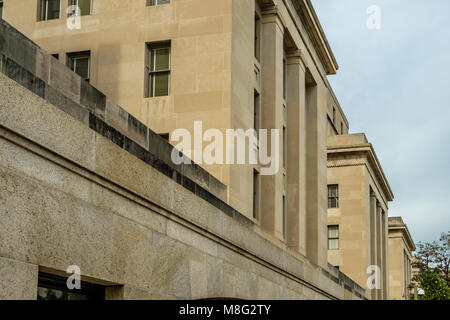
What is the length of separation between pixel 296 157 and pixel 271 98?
4950 millimetres

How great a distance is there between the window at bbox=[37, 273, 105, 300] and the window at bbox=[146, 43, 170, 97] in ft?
45.4

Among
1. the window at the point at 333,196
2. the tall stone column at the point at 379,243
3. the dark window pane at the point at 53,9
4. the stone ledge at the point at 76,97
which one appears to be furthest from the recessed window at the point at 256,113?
the tall stone column at the point at 379,243

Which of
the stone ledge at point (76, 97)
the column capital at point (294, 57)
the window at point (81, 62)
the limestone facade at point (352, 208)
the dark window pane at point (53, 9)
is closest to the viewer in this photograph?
the stone ledge at point (76, 97)

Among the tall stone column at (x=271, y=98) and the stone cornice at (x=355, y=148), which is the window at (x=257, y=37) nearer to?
the tall stone column at (x=271, y=98)

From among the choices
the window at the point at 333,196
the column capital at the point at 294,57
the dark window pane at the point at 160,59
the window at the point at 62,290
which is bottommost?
the window at the point at 62,290

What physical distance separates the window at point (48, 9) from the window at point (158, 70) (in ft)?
14.1

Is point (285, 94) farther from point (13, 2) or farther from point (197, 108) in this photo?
point (13, 2)

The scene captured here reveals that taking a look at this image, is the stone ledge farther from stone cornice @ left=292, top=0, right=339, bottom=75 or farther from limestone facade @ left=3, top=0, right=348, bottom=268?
stone cornice @ left=292, top=0, right=339, bottom=75

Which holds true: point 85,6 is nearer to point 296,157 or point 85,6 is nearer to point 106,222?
point 296,157

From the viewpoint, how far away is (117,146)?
12.4 meters

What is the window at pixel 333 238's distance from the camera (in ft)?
183

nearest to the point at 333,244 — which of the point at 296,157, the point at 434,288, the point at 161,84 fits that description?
the point at 434,288

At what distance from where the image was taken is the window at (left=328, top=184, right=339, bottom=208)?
57406 millimetres

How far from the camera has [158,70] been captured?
26281 mm
